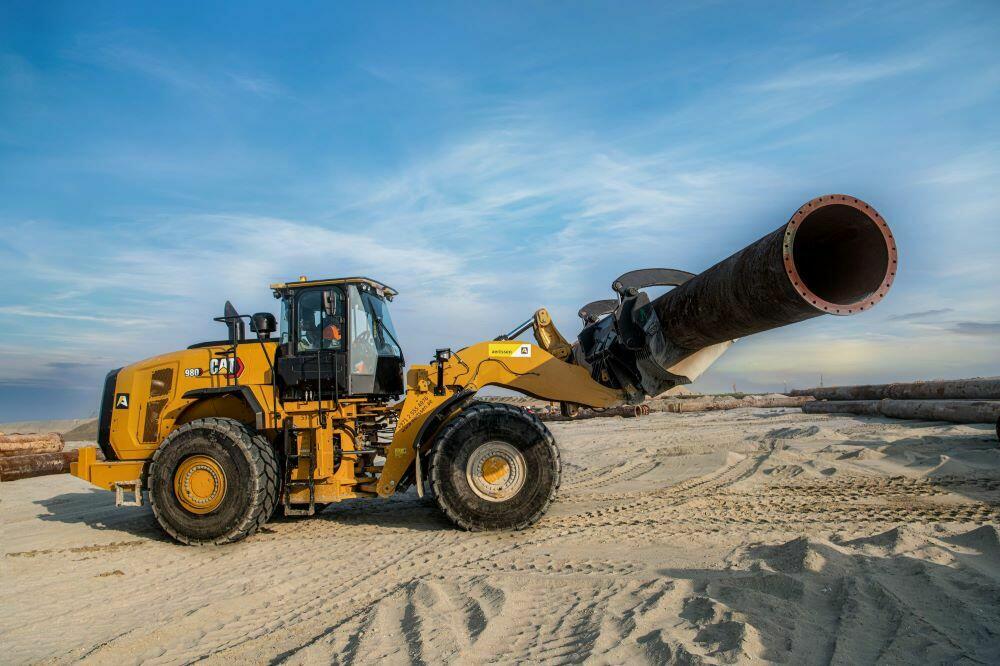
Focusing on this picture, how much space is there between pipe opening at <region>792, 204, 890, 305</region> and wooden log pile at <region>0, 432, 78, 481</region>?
16.3m

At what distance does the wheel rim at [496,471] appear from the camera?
7.17 meters

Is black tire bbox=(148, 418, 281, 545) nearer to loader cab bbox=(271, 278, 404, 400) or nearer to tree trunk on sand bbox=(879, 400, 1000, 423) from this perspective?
loader cab bbox=(271, 278, 404, 400)

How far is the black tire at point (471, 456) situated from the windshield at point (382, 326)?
5.24ft

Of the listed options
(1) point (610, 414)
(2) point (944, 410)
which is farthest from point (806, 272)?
(1) point (610, 414)

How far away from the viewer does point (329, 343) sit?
777 centimetres

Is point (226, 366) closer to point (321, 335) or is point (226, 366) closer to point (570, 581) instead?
point (321, 335)

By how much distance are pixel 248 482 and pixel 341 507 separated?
236 cm

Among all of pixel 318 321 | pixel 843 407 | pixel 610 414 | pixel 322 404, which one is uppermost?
pixel 318 321

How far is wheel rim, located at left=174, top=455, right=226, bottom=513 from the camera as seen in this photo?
7.36 metres

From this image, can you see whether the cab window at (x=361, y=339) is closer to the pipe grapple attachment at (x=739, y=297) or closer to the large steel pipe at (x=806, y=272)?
the pipe grapple attachment at (x=739, y=297)

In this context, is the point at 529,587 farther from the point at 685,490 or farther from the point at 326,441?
the point at 685,490

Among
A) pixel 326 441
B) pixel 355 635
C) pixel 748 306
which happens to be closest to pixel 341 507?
pixel 326 441

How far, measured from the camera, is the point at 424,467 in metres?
7.46

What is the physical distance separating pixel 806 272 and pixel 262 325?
5.85m
